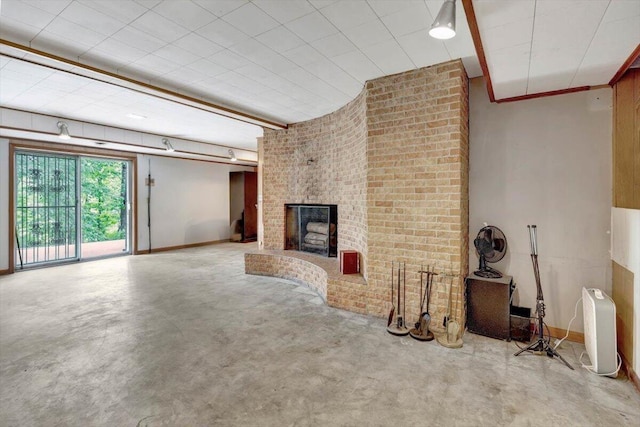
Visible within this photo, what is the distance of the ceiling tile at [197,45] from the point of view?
2559mm

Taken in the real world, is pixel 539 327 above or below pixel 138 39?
below

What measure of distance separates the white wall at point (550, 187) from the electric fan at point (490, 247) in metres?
0.14

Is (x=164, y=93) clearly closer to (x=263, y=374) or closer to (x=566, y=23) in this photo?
(x=263, y=374)

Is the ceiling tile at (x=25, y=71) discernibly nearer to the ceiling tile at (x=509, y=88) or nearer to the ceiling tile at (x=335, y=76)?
the ceiling tile at (x=335, y=76)

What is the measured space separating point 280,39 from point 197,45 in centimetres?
75

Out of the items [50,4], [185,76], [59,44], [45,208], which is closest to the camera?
[50,4]

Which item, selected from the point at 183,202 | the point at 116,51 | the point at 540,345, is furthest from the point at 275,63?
the point at 183,202

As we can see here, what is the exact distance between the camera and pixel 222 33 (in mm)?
2479

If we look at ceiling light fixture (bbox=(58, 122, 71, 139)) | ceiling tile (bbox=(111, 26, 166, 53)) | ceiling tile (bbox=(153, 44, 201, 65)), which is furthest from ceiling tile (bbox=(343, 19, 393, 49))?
ceiling light fixture (bbox=(58, 122, 71, 139))

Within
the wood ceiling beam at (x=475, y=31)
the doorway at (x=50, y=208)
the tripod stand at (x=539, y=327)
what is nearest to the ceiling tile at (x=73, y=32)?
the wood ceiling beam at (x=475, y=31)

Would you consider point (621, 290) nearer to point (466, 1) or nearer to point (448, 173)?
point (448, 173)

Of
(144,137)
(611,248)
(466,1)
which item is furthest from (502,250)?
(144,137)

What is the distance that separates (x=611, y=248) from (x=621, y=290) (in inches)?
16.2

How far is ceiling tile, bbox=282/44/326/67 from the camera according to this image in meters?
2.75
